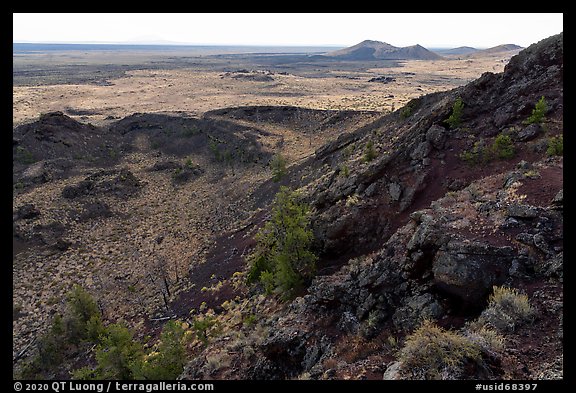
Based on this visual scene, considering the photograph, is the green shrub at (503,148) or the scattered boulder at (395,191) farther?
the scattered boulder at (395,191)

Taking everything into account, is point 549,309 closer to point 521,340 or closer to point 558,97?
point 521,340

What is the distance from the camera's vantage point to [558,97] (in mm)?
20766

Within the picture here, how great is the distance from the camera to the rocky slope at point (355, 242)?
11547 mm

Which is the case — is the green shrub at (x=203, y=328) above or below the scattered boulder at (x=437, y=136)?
below

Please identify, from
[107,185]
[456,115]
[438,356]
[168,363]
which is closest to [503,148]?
[456,115]

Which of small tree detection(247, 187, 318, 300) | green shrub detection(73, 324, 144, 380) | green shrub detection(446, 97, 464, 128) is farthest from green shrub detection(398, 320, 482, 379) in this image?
green shrub detection(446, 97, 464, 128)

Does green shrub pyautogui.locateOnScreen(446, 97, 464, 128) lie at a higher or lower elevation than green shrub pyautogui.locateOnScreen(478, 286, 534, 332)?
higher

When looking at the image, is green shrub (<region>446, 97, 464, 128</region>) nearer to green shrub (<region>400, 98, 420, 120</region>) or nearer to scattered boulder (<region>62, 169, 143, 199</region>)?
green shrub (<region>400, 98, 420, 120</region>)

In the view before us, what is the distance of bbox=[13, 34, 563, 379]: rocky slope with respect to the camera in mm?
11547

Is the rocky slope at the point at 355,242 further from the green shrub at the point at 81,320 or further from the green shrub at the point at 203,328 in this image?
the green shrub at the point at 81,320

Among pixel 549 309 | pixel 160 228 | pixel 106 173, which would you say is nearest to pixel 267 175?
pixel 160 228

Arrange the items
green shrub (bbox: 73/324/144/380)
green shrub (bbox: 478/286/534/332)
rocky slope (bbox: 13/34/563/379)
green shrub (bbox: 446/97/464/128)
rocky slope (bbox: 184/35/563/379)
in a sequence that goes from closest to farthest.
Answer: green shrub (bbox: 478/286/534/332)
rocky slope (bbox: 184/35/563/379)
rocky slope (bbox: 13/34/563/379)
green shrub (bbox: 73/324/144/380)
green shrub (bbox: 446/97/464/128)

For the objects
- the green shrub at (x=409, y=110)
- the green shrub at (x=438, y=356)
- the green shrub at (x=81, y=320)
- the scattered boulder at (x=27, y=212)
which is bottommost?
the green shrub at (x=81, y=320)

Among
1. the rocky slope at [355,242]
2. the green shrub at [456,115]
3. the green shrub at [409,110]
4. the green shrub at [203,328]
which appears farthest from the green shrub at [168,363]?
the green shrub at [409,110]
